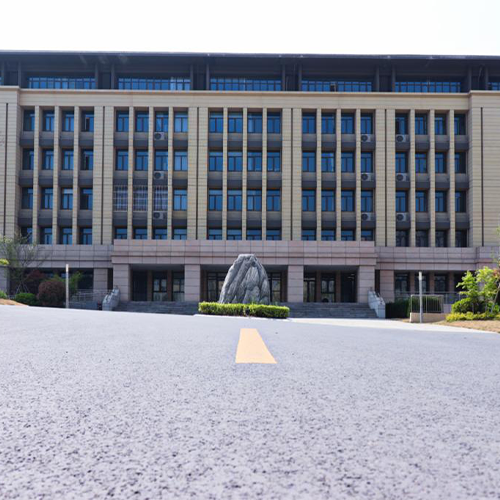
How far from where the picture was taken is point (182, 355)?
5.10m

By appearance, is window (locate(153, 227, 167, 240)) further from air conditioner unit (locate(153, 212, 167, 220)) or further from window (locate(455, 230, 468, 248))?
window (locate(455, 230, 468, 248))

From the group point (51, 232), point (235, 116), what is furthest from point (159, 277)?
point (235, 116)

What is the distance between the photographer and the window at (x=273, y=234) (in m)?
43.3

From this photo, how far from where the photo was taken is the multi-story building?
4262cm

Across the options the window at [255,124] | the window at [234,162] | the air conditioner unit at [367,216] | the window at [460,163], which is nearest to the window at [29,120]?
the window at [234,162]

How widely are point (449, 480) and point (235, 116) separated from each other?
44536 millimetres

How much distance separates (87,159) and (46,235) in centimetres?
775

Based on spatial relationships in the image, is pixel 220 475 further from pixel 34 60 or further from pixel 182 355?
pixel 34 60

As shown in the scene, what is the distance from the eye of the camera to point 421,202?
144ft

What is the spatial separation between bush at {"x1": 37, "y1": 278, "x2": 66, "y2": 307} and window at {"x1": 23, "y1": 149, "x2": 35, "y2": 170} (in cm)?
1460

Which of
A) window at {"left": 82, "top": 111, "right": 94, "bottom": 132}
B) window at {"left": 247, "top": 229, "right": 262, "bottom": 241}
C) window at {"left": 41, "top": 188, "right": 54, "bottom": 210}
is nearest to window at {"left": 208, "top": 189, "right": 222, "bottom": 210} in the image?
window at {"left": 247, "top": 229, "right": 262, "bottom": 241}

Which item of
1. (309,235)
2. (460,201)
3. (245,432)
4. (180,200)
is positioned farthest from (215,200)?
(245,432)

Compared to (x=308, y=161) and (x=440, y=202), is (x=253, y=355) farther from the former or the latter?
(x=440, y=202)

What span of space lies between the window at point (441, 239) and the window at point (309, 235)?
36.6 feet
